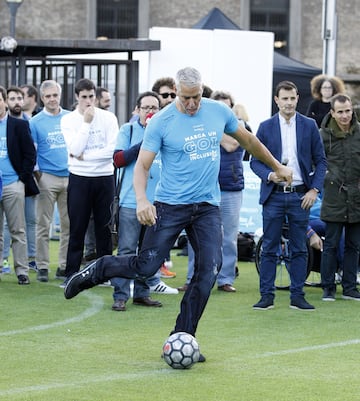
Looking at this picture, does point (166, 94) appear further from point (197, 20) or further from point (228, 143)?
point (197, 20)

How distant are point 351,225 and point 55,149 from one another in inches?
139

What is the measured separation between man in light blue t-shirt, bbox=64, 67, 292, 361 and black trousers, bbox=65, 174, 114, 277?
12.5 feet

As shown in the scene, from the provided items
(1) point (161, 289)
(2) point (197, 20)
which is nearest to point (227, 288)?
(1) point (161, 289)

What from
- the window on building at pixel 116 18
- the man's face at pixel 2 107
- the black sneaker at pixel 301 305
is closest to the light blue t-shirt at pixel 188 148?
the black sneaker at pixel 301 305

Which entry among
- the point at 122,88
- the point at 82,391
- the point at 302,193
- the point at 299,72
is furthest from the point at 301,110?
the point at 82,391

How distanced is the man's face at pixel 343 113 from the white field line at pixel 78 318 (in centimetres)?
296

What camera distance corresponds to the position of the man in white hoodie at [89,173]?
12406 mm

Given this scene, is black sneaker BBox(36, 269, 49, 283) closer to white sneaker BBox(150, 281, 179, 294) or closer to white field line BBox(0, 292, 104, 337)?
white field line BBox(0, 292, 104, 337)

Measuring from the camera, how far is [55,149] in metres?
13.4

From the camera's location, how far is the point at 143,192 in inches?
333

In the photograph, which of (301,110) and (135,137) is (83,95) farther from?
(301,110)

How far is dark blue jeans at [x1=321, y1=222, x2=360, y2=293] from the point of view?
12.0 m

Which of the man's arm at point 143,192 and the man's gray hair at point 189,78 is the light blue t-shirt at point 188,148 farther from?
the man's gray hair at point 189,78

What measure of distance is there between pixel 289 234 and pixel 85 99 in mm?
2779
